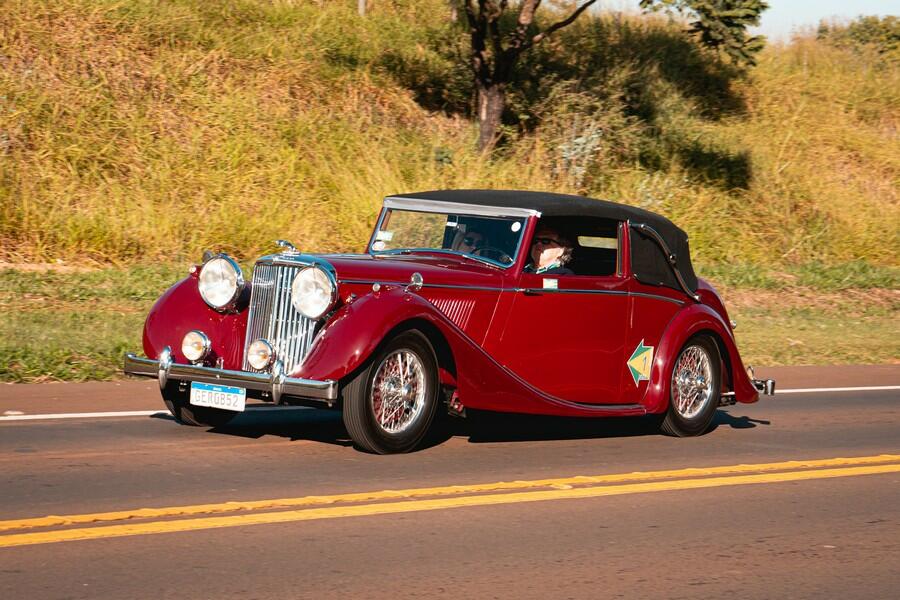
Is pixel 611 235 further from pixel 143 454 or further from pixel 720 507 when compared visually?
pixel 143 454

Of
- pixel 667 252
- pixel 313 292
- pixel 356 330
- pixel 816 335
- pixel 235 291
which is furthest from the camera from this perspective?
pixel 816 335

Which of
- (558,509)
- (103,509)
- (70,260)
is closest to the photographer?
(103,509)

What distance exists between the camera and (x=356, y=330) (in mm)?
7184

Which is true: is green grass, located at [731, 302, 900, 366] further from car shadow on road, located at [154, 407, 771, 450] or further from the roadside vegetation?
car shadow on road, located at [154, 407, 771, 450]

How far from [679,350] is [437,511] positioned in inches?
138

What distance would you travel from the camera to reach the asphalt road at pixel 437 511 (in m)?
4.98

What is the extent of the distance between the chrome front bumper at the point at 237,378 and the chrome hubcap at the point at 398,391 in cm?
40

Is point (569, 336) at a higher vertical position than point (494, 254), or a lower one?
lower

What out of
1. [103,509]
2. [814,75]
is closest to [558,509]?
[103,509]

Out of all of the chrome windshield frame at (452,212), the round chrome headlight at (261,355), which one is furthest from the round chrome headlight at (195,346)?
the chrome windshield frame at (452,212)

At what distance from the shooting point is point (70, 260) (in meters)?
16.3

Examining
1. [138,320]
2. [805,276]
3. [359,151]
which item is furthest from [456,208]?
[805,276]

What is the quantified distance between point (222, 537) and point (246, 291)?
2882mm

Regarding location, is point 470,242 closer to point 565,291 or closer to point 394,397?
point 565,291
